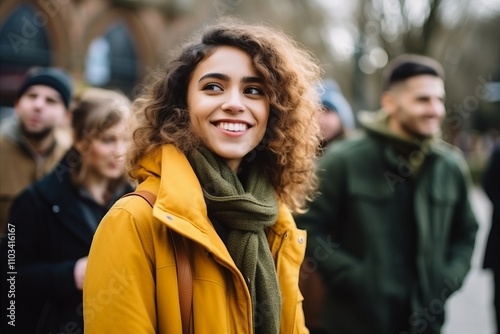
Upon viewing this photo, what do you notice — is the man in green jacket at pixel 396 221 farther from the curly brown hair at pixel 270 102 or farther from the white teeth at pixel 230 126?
the white teeth at pixel 230 126

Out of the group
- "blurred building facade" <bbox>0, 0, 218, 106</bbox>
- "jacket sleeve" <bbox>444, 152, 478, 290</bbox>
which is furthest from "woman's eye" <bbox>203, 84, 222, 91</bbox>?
"blurred building facade" <bbox>0, 0, 218, 106</bbox>

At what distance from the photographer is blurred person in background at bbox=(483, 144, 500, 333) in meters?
4.35

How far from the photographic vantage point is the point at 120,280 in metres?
1.71

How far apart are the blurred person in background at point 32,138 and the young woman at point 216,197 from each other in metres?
1.68

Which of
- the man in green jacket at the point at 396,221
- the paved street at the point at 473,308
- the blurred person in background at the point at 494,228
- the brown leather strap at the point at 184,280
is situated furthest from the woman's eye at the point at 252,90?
the paved street at the point at 473,308

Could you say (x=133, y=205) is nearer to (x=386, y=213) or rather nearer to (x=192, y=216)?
(x=192, y=216)

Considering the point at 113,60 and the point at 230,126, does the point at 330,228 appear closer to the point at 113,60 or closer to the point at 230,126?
the point at 230,126

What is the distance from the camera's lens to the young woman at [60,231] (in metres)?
2.79

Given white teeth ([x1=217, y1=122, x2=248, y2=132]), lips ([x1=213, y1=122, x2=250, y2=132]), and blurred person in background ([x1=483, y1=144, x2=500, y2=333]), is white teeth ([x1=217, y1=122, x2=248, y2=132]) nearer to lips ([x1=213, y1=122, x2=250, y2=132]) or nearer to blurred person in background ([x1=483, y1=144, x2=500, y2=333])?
lips ([x1=213, y1=122, x2=250, y2=132])

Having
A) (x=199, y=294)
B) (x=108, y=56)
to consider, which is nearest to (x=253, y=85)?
(x=199, y=294)

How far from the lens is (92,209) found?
2984 mm

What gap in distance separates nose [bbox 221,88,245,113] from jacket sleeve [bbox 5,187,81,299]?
133 cm

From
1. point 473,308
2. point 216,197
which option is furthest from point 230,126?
point 473,308

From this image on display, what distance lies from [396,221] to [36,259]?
87.4 inches
